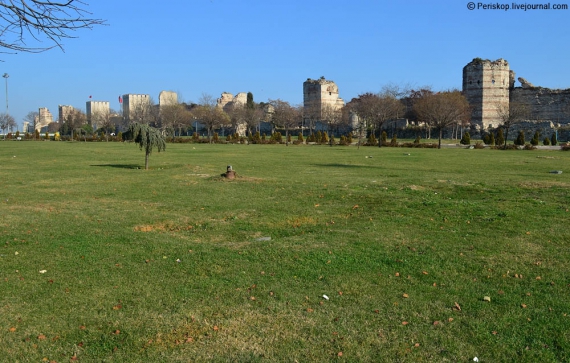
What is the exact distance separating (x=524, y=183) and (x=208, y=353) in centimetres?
1240

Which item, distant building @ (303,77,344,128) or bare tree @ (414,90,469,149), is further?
distant building @ (303,77,344,128)

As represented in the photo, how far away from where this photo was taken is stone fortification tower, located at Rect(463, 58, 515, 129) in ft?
207

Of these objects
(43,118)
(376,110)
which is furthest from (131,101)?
(376,110)

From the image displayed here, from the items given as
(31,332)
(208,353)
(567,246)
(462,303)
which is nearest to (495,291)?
(462,303)

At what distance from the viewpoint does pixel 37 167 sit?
853 inches

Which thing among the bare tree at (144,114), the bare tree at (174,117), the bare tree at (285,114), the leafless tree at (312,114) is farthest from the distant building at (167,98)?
the leafless tree at (312,114)

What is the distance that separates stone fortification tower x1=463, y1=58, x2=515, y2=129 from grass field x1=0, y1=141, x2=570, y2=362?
56.0 m

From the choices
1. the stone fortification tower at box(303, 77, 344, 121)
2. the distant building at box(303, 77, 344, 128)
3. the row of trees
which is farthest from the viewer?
the stone fortification tower at box(303, 77, 344, 121)

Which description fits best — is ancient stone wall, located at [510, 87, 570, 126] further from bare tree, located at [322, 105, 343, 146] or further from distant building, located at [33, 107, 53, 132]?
distant building, located at [33, 107, 53, 132]

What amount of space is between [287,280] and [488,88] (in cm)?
6406

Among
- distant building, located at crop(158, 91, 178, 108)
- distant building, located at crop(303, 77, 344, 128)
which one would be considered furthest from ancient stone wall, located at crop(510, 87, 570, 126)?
distant building, located at crop(158, 91, 178, 108)

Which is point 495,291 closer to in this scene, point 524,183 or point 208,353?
point 208,353

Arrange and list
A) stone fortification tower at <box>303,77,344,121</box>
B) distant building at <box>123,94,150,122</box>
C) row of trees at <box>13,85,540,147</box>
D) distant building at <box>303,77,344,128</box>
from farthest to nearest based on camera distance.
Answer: distant building at <box>123,94,150,122</box> < stone fortification tower at <box>303,77,344,121</box> < distant building at <box>303,77,344,128</box> < row of trees at <box>13,85,540,147</box>

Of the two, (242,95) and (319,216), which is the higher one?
(242,95)
